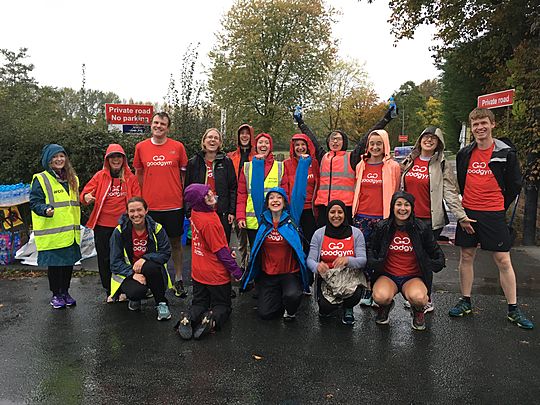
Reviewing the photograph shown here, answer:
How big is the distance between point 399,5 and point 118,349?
37.9ft

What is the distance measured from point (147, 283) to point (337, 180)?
233cm

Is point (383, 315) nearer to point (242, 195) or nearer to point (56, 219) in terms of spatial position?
point (242, 195)

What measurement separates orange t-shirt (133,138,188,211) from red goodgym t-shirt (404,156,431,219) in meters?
2.56

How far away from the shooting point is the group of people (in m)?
4.43

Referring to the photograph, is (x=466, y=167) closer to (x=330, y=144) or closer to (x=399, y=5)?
(x=330, y=144)

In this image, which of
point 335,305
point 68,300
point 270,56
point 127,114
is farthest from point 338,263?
point 270,56

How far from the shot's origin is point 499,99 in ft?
25.0

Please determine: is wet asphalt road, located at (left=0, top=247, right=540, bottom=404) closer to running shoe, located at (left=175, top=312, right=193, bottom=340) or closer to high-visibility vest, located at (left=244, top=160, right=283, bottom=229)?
running shoe, located at (left=175, top=312, right=193, bottom=340)

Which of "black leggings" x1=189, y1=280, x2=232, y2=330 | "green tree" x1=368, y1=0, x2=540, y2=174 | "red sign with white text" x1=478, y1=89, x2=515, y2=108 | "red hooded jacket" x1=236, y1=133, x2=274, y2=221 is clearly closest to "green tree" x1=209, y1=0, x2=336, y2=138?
"green tree" x1=368, y1=0, x2=540, y2=174

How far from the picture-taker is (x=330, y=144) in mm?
5215

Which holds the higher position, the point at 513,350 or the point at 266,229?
the point at 266,229

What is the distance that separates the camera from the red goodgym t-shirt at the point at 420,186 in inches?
182

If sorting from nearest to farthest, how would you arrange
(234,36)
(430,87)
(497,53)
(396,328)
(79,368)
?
(79,368) < (396,328) < (497,53) < (234,36) < (430,87)

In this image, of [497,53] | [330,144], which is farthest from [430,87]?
[330,144]
